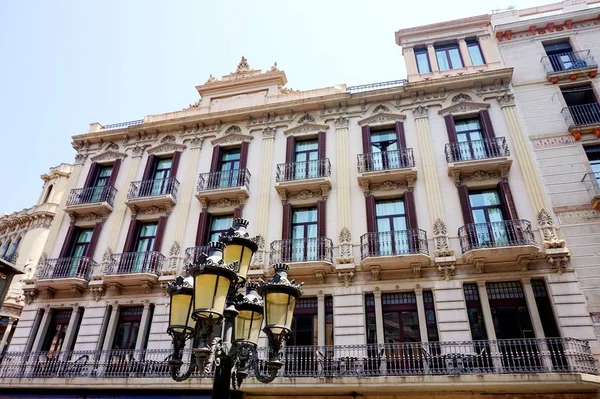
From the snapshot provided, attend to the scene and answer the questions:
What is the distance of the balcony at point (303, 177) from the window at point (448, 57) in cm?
693

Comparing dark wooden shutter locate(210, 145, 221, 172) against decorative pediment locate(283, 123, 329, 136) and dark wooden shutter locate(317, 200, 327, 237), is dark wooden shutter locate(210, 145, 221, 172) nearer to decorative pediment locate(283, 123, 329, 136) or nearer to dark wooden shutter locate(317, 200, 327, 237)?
decorative pediment locate(283, 123, 329, 136)

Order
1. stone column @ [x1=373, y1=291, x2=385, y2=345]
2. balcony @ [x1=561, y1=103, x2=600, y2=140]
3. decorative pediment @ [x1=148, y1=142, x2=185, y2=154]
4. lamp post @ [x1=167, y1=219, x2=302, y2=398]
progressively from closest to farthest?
1. lamp post @ [x1=167, y1=219, x2=302, y2=398]
2. stone column @ [x1=373, y1=291, x2=385, y2=345]
3. balcony @ [x1=561, y1=103, x2=600, y2=140]
4. decorative pediment @ [x1=148, y1=142, x2=185, y2=154]

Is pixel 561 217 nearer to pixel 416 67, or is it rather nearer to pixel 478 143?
pixel 478 143

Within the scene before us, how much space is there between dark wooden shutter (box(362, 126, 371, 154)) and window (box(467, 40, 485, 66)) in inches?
216

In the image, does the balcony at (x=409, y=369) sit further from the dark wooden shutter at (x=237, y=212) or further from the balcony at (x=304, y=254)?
the dark wooden shutter at (x=237, y=212)

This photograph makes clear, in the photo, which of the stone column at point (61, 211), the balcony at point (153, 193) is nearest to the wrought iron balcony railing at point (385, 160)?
the balcony at point (153, 193)

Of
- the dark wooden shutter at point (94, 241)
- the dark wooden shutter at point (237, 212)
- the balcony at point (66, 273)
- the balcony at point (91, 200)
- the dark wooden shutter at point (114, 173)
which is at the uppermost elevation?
the dark wooden shutter at point (114, 173)

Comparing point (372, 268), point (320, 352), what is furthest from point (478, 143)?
point (320, 352)

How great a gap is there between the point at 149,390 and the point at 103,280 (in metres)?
4.64

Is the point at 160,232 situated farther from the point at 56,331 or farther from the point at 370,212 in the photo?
the point at 370,212

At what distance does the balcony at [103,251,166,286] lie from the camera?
46.3 feet

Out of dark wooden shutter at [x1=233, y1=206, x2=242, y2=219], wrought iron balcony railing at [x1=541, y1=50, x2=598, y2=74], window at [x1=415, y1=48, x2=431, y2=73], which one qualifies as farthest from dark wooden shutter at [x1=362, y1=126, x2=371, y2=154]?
wrought iron balcony railing at [x1=541, y1=50, x2=598, y2=74]

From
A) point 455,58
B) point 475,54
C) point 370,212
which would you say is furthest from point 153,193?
point 475,54

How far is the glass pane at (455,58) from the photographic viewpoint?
16984mm
